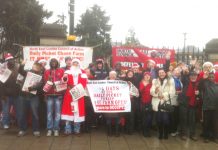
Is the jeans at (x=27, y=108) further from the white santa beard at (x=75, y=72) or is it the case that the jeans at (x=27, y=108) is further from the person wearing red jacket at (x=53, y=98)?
the white santa beard at (x=75, y=72)

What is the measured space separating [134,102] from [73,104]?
1520 millimetres

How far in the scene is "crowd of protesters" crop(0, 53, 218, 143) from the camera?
1001 cm

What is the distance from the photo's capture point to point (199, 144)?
960cm

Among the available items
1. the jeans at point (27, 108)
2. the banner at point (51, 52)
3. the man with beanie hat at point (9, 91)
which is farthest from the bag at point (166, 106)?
the man with beanie hat at point (9, 91)

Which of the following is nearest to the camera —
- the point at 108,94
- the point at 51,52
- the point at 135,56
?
the point at 108,94

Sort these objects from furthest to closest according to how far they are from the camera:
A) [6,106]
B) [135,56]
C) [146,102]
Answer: [135,56], [6,106], [146,102]

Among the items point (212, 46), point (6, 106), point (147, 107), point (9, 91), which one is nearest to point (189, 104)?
point (147, 107)

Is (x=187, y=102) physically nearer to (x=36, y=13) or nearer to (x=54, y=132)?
(x=54, y=132)

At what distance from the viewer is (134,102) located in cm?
1050

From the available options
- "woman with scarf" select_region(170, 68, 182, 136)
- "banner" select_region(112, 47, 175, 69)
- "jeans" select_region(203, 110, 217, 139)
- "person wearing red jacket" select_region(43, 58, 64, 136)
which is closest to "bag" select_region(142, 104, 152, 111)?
"woman with scarf" select_region(170, 68, 182, 136)

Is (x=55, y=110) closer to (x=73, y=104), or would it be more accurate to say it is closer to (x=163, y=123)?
(x=73, y=104)

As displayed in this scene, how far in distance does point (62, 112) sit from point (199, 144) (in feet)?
11.0

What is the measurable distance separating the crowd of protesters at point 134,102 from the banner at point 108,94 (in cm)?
17

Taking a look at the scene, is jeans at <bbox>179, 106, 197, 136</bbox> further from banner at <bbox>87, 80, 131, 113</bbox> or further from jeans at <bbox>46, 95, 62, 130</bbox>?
jeans at <bbox>46, 95, 62, 130</bbox>
